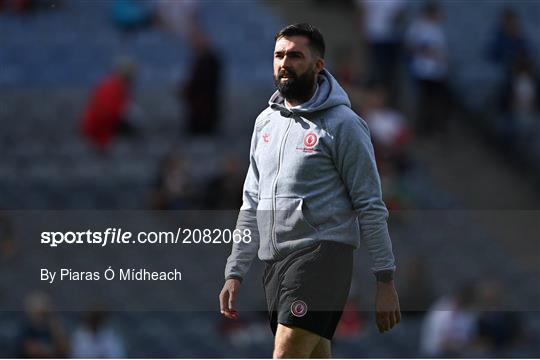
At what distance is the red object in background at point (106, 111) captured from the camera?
11.8 meters

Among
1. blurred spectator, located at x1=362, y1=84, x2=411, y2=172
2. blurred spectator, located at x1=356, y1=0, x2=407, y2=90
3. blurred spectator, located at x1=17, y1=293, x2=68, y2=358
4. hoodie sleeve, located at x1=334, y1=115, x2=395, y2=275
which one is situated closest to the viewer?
hoodie sleeve, located at x1=334, y1=115, x2=395, y2=275

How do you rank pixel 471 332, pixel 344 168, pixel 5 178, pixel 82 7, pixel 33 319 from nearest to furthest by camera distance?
pixel 344 168
pixel 33 319
pixel 471 332
pixel 5 178
pixel 82 7

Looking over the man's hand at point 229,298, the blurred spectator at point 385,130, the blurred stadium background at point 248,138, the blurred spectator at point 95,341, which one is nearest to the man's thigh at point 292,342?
the man's hand at point 229,298

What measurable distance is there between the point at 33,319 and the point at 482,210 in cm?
415

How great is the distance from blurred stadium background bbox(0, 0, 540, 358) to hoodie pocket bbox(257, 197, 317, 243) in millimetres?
4838

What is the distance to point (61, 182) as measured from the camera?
11703 millimetres

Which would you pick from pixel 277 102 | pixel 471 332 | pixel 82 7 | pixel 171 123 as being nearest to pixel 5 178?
pixel 171 123

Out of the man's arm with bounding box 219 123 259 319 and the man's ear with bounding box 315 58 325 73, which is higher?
the man's ear with bounding box 315 58 325 73

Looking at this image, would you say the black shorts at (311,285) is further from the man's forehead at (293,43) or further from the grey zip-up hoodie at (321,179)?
the man's forehead at (293,43)

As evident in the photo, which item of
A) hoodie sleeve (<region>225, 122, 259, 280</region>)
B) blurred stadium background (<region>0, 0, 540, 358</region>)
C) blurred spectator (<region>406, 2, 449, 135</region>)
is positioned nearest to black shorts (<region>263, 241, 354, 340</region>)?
hoodie sleeve (<region>225, 122, 259, 280</region>)

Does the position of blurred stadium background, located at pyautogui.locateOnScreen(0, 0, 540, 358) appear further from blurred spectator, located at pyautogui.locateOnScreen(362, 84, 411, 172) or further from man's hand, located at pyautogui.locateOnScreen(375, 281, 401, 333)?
man's hand, located at pyautogui.locateOnScreen(375, 281, 401, 333)

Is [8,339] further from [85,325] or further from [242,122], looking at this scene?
[242,122]

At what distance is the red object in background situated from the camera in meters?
11.8

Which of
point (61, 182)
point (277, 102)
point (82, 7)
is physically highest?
point (277, 102)
